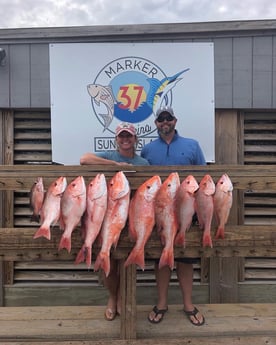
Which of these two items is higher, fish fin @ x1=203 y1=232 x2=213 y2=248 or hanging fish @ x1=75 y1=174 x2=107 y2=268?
hanging fish @ x1=75 y1=174 x2=107 y2=268

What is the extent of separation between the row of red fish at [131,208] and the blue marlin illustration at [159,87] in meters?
1.54

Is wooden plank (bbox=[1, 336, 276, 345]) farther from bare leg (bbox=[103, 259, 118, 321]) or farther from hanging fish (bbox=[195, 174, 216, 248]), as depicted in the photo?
hanging fish (bbox=[195, 174, 216, 248])

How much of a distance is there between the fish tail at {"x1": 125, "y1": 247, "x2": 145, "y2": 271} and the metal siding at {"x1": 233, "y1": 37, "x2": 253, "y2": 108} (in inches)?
81.7

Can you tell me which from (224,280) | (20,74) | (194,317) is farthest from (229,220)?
(20,74)

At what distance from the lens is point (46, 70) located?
3492mm

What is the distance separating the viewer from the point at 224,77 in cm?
346

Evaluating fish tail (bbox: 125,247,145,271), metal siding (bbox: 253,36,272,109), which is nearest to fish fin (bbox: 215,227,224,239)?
fish tail (bbox: 125,247,145,271)


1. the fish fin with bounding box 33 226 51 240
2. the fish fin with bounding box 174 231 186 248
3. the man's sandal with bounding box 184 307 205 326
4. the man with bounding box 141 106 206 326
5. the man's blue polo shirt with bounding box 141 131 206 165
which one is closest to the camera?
the fish fin with bounding box 33 226 51 240

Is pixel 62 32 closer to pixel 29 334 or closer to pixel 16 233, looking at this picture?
pixel 16 233

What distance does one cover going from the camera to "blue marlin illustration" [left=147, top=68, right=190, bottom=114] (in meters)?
3.39

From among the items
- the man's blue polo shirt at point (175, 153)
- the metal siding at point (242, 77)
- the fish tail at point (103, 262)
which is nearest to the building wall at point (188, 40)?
the metal siding at point (242, 77)

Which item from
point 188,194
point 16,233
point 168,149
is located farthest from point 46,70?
point 188,194

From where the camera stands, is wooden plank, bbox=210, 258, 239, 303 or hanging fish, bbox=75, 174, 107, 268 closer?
hanging fish, bbox=75, 174, 107, 268

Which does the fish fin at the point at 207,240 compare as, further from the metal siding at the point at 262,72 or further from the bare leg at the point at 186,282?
the metal siding at the point at 262,72
